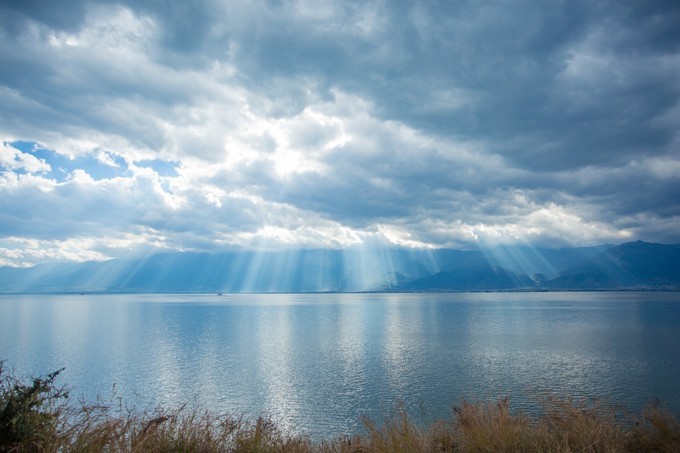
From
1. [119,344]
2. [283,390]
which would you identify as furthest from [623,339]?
[119,344]

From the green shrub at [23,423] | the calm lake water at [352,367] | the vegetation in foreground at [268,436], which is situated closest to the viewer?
the green shrub at [23,423]

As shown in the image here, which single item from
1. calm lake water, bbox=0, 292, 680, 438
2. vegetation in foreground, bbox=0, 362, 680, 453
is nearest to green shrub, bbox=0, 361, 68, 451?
vegetation in foreground, bbox=0, 362, 680, 453

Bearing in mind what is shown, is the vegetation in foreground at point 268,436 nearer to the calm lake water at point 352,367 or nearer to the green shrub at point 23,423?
the green shrub at point 23,423

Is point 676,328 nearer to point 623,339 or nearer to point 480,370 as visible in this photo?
point 623,339

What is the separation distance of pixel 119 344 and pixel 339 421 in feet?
171

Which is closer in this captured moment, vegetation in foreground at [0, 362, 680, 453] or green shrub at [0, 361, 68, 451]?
green shrub at [0, 361, 68, 451]

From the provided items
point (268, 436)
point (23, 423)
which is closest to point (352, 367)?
point (268, 436)

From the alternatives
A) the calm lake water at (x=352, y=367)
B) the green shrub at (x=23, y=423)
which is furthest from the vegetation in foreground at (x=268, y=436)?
the calm lake water at (x=352, y=367)

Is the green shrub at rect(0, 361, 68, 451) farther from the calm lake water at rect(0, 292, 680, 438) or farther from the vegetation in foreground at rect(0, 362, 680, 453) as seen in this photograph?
the calm lake water at rect(0, 292, 680, 438)

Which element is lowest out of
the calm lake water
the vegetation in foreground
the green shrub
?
the calm lake water

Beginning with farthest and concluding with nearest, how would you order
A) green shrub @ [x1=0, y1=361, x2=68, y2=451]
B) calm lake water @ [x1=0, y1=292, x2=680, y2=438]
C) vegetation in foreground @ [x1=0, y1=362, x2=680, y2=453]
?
1. calm lake water @ [x1=0, y1=292, x2=680, y2=438]
2. vegetation in foreground @ [x1=0, y1=362, x2=680, y2=453]
3. green shrub @ [x1=0, y1=361, x2=68, y2=451]

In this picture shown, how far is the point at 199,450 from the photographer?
33.1 ft

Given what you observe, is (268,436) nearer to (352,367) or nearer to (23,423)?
(23,423)

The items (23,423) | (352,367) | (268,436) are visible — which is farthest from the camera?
(352,367)
